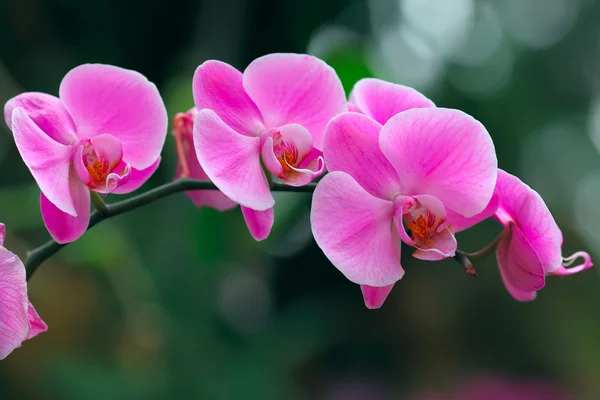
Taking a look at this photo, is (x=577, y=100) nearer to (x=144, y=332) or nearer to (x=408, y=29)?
(x=408, y=29)

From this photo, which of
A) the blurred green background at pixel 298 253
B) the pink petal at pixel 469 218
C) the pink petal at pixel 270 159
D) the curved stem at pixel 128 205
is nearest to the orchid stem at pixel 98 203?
the curved stem at pixel 128 205

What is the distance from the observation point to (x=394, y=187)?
412mm

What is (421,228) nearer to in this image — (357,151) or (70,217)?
(357,151)

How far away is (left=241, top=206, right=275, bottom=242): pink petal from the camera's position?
1.35 feet

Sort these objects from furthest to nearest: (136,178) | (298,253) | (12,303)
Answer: (298,253)
(136,178)
(12,303)

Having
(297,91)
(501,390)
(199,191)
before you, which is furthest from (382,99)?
(501,390)

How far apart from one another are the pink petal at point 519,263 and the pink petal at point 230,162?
0.17 meters

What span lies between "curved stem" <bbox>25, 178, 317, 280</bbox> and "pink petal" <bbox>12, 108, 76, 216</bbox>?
26mm

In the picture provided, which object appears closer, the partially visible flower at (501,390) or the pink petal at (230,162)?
the pink petal at (230,162)

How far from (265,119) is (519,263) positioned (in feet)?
0.64

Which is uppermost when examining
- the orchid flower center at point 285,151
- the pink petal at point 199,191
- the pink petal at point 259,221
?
the orchid flower center at point 285,151

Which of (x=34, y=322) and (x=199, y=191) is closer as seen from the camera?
(x=34, y=322)

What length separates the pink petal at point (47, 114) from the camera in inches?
15.3

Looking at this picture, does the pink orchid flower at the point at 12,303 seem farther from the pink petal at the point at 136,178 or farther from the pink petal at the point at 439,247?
the pink petal at the point at 439,247
